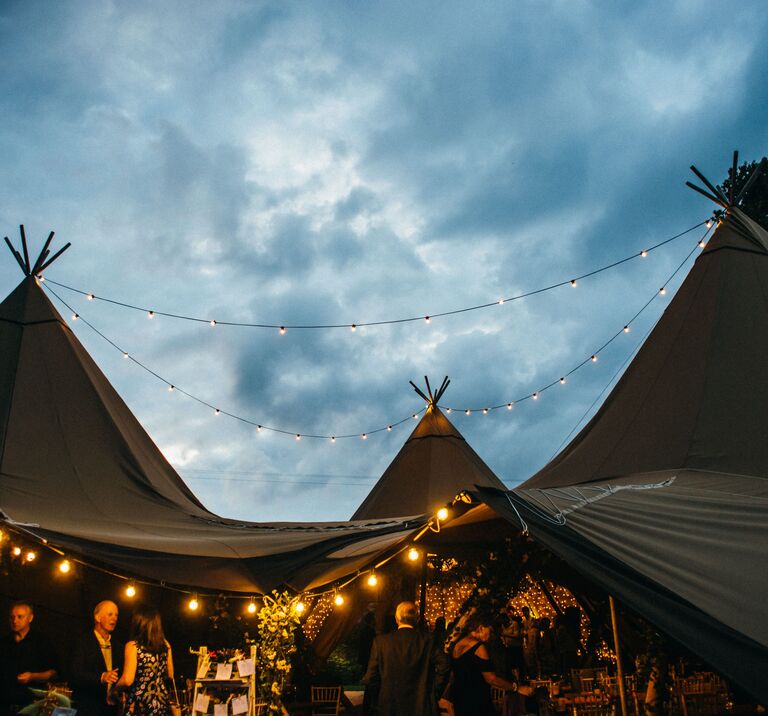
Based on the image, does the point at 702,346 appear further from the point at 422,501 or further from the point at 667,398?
the point at 422,501

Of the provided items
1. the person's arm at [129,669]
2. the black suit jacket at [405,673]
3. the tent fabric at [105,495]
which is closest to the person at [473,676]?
the black suit jacket at [405,673]

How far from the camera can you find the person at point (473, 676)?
384cm

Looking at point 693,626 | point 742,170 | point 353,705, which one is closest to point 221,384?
point 742,170

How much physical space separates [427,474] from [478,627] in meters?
5.17

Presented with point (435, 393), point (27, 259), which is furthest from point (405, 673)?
point (435, 393)

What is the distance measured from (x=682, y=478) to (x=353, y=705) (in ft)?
11.3

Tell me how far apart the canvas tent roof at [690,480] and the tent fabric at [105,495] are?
1.28 meters

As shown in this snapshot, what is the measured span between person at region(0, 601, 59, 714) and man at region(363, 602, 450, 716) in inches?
71.9

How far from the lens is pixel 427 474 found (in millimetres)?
9250

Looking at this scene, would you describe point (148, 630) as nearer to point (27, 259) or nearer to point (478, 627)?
point (478, 627)

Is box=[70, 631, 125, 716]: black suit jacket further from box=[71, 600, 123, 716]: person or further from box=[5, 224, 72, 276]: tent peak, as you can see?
box=[5, 224, 72, 276]: tent peak

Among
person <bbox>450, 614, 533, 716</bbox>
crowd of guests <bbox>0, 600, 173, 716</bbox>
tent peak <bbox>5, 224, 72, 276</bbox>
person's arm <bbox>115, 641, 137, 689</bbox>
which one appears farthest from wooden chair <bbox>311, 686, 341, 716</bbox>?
tent peak <bbox>5, 224, 72, 276</bbox>

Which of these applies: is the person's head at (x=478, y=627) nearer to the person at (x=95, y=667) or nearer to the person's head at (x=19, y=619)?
the person at (x=95, y=667)

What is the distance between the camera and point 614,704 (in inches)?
191
